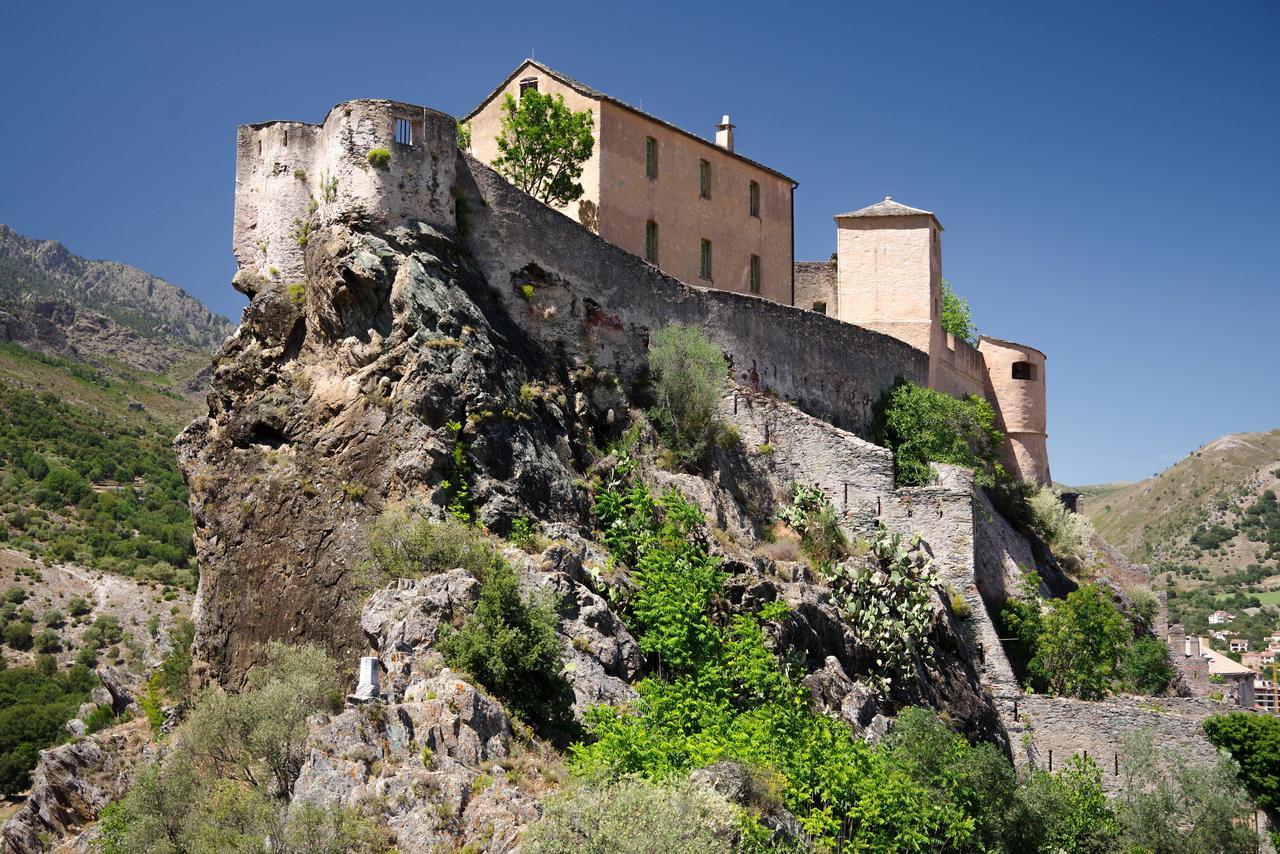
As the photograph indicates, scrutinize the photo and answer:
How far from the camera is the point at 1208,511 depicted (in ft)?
408

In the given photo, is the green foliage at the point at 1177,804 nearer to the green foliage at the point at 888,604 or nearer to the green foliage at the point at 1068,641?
the green foliage at the point at 1068,641

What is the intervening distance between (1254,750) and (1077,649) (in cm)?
432

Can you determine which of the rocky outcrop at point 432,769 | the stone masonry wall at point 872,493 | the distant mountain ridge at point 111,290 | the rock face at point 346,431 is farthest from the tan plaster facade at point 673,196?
the distant mountain ridge at point 111,290

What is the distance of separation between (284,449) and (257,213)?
5403mm

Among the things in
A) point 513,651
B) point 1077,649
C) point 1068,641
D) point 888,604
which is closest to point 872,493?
point 888,604

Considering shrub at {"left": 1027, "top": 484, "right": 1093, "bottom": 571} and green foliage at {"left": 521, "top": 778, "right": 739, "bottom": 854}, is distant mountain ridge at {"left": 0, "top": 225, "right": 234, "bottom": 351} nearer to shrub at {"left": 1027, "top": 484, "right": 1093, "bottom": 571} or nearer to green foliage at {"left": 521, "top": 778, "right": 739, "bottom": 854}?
shrub at {"left": 1027, "top": 484, "right": 1093, "bottom": 571}

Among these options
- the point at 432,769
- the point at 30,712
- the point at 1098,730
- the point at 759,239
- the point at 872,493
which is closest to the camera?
the point at 432,769

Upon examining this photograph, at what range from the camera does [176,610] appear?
57.8m

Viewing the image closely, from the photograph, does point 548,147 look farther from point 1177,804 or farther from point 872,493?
point 1177,804

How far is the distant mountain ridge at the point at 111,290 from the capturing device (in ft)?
341

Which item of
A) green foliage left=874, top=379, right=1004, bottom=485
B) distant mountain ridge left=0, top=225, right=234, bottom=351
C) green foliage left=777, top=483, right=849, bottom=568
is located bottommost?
green foliage left=777, top=483, right=849, bottom=568

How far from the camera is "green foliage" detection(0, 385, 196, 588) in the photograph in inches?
2402

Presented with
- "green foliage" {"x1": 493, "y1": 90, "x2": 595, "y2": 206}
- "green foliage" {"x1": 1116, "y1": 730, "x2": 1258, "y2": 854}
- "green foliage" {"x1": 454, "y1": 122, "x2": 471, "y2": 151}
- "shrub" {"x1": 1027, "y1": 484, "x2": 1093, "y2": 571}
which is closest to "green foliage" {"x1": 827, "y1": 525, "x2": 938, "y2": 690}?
"green foliage" {"x1": 1116, "y1": 730, "x2": 1258, "y2": 854}

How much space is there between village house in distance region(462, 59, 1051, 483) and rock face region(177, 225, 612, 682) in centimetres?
808
